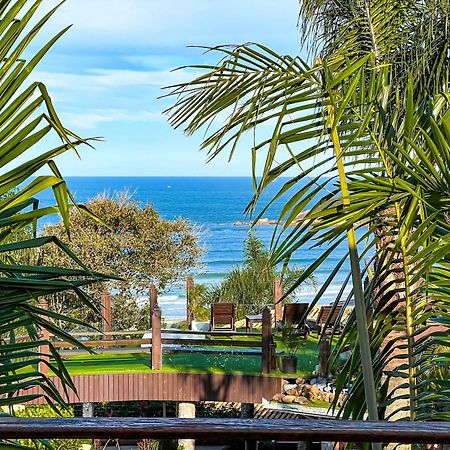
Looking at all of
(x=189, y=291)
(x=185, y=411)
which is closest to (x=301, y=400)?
(x=185, y=411)

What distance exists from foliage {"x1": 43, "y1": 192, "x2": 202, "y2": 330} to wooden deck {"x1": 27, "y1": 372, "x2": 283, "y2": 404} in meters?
7.51

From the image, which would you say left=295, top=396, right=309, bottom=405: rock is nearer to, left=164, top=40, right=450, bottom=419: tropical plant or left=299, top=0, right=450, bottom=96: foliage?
left=299, top=0, right=450, bottom=96: foliage

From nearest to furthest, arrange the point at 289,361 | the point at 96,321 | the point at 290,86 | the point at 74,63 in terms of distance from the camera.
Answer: the point at 290,86
the point at 289,361
the point at 96,321
the point at 74,63

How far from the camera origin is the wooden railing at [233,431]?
996mm

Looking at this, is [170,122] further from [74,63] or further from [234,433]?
[74,63]

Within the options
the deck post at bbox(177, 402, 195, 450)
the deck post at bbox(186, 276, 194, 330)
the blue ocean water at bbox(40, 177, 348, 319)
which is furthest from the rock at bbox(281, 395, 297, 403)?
the blue ocean water at bbox(40, 177, 348, 319)

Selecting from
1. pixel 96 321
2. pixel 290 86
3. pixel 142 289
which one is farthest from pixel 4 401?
pixel 142 289

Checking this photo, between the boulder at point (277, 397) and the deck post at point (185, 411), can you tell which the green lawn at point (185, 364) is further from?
the deck post at point (185, 411)

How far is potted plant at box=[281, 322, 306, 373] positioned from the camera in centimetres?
1116

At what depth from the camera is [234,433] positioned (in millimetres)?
996

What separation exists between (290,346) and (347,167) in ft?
30.9

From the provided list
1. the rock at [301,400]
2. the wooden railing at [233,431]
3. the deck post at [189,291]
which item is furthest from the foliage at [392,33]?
the deck post at [189,291]

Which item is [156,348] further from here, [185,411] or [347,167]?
[347,167]

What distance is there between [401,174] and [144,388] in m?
9.16
